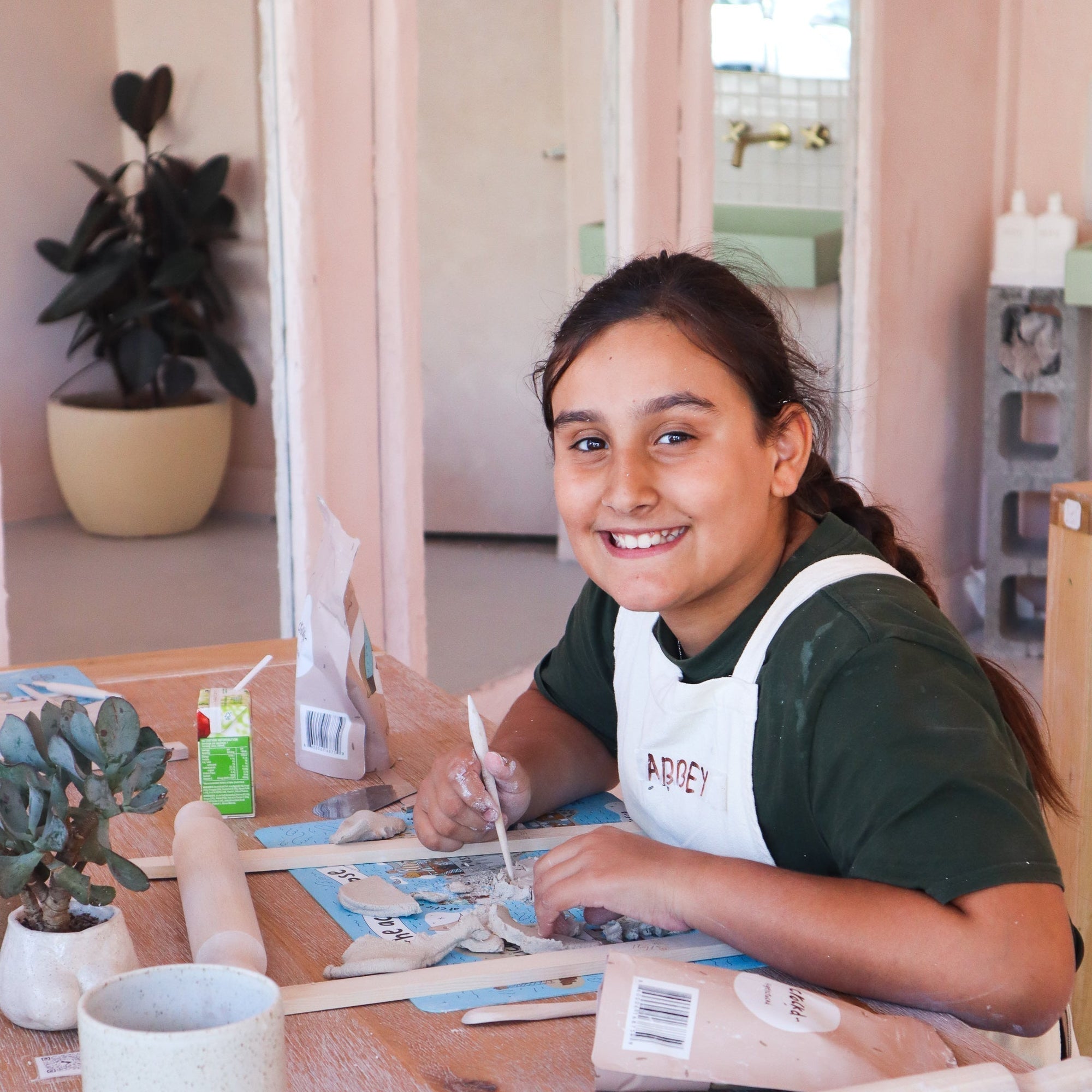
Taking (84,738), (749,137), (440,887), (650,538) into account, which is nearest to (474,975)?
(440,887)

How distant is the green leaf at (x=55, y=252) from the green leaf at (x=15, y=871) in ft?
4.75

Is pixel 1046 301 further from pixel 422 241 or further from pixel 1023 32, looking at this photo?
pixel 422 241

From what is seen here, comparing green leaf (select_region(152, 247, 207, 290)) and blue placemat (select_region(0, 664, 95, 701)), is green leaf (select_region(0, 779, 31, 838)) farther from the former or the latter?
green leaf (select_region(152, 247, 207, 290))

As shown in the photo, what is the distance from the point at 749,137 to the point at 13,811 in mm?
2719

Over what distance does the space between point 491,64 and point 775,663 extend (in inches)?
72.2

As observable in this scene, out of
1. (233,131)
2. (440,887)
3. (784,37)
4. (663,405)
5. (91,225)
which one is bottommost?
(440,887)

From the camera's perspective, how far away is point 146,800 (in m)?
0.79

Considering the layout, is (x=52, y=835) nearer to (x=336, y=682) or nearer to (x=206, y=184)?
(x=336, y=682)

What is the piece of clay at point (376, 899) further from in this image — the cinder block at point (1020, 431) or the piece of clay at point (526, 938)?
the cinder block at point (1020, 431)

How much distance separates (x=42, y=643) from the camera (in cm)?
220

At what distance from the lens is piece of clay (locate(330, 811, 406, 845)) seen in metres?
1.08

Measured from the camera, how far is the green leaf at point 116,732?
0.80 m

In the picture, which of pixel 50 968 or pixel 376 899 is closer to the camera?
pixel 50 968

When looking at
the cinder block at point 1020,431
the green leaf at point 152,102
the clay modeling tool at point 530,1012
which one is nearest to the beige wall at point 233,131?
the green leaf at point 152,102
